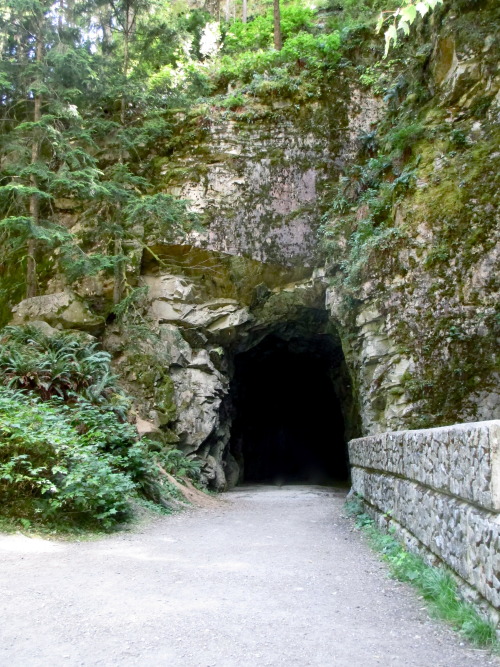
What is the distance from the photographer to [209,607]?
365 centimetres

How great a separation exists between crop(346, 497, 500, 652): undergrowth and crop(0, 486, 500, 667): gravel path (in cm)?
10

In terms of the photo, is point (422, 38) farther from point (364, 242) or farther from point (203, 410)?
point (203, 410)

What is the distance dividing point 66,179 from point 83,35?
18.8 ft

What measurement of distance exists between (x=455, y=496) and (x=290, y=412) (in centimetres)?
2210

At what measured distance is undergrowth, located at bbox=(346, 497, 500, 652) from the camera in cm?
299

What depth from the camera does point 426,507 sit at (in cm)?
444

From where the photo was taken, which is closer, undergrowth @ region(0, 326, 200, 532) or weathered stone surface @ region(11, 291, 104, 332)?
undergrowth @ region(0, 326, 200, 532)

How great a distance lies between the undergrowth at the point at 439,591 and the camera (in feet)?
9.80

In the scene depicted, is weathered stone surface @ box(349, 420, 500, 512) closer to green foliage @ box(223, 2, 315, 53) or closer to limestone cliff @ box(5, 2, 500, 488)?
limestone cliff @ box(5, 2, 500, 488)

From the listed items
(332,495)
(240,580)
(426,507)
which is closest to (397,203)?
(332,495)

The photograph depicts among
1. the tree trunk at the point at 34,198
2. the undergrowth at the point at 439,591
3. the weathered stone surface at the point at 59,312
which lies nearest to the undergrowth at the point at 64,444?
the weathered stone surface at the point at 59,312

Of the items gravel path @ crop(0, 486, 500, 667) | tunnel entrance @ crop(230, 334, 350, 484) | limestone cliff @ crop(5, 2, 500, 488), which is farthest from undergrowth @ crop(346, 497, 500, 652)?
tunnel entrance @ crop(230, 334, 350, 484)

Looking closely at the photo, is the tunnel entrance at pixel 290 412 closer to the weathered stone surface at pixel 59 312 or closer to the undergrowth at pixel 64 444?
the weathered stone surface at pixel 59 312

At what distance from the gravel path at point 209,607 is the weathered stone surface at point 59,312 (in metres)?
7.81
